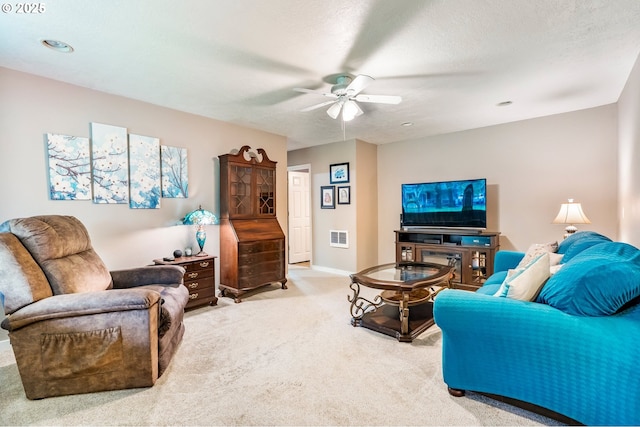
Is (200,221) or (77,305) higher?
(200,221)

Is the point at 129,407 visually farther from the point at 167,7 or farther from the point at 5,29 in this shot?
the point at 5,29

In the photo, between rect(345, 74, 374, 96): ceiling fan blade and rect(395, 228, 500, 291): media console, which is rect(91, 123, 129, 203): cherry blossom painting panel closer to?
rect(345, 74, 374, 96): ceiling fan blade

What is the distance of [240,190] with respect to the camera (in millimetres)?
4199

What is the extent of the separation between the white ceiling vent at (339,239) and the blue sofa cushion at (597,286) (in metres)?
3.91

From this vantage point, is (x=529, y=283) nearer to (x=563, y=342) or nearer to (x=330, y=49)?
(x=563, y=342)

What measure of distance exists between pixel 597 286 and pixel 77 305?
117 inches

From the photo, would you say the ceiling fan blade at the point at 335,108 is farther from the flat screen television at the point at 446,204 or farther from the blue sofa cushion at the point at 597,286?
the flat screen television at the point at 446,204

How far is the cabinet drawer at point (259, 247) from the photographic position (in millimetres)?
3932

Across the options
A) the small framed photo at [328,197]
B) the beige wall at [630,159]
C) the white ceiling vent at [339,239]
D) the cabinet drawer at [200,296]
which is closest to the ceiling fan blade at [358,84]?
the beige wall at [630,159]

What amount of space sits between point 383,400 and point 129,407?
61.4 inches

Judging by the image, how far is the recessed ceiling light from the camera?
87.0 inches

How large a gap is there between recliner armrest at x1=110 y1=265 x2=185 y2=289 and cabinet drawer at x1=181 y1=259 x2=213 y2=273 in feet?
1.91

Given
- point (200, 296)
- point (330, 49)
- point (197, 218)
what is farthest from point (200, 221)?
point (330, 49)

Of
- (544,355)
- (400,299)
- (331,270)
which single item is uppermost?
(544,355)
